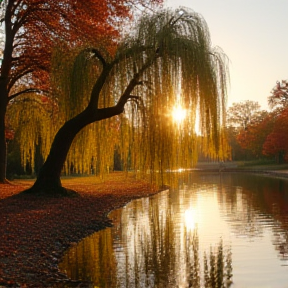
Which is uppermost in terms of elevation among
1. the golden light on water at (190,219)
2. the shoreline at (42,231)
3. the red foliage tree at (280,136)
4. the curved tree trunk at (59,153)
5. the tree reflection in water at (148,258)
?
the red foliage tree at (280,136)

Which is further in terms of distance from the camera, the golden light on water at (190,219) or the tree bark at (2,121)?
the tree bark at (2,121)

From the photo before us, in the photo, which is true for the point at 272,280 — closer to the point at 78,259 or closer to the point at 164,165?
the point at 78,259

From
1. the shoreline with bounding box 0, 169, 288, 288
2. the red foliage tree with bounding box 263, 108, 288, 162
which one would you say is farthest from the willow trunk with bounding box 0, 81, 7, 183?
the red foliage tree with bounding box 263, 108, 288, 162

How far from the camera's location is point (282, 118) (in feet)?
190

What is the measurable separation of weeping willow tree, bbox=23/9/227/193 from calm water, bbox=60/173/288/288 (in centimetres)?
219

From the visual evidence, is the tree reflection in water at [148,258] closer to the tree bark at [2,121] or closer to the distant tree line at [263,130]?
the tree bark at [2,121]

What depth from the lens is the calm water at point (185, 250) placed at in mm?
8547

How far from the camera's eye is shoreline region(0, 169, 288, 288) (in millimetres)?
8102

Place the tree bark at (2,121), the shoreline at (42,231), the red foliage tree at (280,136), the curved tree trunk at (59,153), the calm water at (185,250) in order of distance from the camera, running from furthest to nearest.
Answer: the red foliage tree at (280,136), the tree bark at (2,121), the curved tree trunk at (59,153), the calm water at (185,250), the shoreline at (42,231)

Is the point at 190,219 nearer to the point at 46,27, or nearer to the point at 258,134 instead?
the point at 46,27

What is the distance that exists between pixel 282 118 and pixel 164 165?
149 feet

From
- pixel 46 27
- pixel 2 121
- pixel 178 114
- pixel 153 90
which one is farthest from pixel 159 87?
pixel 2 121

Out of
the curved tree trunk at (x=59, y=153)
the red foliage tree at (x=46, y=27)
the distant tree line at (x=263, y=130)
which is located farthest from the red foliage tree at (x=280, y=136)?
the curved tree trunk at (x=59, y=153)

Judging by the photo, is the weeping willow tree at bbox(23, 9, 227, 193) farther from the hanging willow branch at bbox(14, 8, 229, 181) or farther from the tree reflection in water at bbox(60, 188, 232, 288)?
the tree reflection in water at bbox(60, 188, 232, 288)
